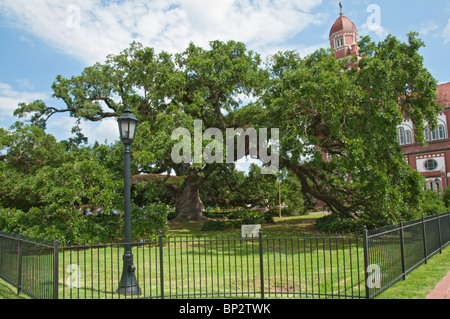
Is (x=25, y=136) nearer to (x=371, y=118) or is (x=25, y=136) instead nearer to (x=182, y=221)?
(x=182, y=221)

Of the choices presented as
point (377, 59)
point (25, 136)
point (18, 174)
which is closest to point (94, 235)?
point (18, 174)

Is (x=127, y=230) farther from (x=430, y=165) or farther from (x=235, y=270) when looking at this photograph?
(x=430, y=165)

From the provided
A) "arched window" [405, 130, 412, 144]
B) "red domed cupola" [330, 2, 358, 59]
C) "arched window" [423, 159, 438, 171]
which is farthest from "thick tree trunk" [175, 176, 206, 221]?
"red domed cupola" [330, 2, 358, 59]

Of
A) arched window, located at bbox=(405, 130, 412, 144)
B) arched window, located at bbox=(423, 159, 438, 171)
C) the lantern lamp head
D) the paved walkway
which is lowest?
the paved walkway

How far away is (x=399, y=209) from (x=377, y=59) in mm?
6175

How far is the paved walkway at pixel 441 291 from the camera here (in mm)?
6645

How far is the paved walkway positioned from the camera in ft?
21.8

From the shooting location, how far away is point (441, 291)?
22.8ft

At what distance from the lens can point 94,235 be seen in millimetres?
14703

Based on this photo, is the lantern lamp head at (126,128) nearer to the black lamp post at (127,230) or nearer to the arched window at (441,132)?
the black lamp post at (127,230)

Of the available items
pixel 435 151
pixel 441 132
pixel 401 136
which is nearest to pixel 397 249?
pixel 435 151

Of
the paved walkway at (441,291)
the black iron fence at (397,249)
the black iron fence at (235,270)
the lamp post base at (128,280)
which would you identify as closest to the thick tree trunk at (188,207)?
the black iron fence at (235,270)

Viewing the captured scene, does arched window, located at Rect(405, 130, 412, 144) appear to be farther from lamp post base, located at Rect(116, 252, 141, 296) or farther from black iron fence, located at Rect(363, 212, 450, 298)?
lamp post base, located at Rect(116, 252, 141, 296)
